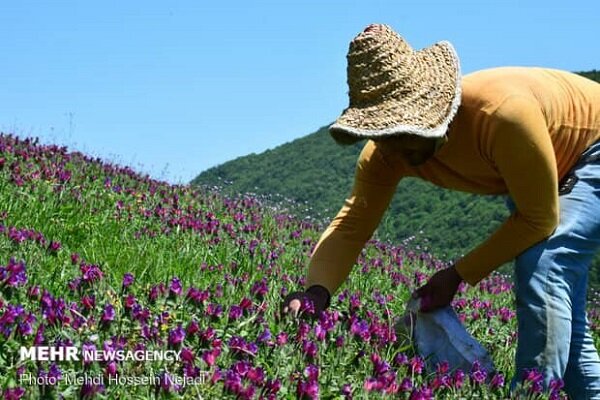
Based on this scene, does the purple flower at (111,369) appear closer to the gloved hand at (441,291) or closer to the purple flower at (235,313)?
the purple flower at (235,313)

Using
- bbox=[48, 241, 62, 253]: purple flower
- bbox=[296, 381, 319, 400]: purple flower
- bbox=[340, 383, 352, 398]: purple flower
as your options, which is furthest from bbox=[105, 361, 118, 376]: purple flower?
bbox=[48, 241, 62, 253]: purple flower

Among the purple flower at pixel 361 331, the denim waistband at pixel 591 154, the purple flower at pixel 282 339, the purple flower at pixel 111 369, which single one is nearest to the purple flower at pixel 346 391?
the purple flower at pixel 282 339

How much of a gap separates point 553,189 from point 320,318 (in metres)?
1.10

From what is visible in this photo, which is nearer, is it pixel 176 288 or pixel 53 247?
pixel 176 288

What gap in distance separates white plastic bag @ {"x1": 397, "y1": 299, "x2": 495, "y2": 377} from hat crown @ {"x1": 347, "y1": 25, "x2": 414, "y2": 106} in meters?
0.97

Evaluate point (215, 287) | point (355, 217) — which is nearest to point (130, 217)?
point (215, 287)

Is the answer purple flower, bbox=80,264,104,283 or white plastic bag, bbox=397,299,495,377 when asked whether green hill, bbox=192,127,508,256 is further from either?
white plastic bag, bbox=397,299,495,377

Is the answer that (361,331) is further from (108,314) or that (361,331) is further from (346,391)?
(108,314)

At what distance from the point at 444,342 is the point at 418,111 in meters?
1.07

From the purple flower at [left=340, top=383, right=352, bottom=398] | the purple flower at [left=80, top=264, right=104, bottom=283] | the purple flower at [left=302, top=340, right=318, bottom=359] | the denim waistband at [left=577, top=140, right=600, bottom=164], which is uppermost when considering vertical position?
the denim waistband at [left=577, top=140, right=600, bottom=164]

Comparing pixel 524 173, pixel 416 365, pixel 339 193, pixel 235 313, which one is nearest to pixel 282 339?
pixel 235 313

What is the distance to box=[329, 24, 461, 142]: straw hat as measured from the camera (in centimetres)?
315

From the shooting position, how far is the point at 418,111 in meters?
3.19

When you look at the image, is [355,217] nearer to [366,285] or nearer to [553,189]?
[553,189]
